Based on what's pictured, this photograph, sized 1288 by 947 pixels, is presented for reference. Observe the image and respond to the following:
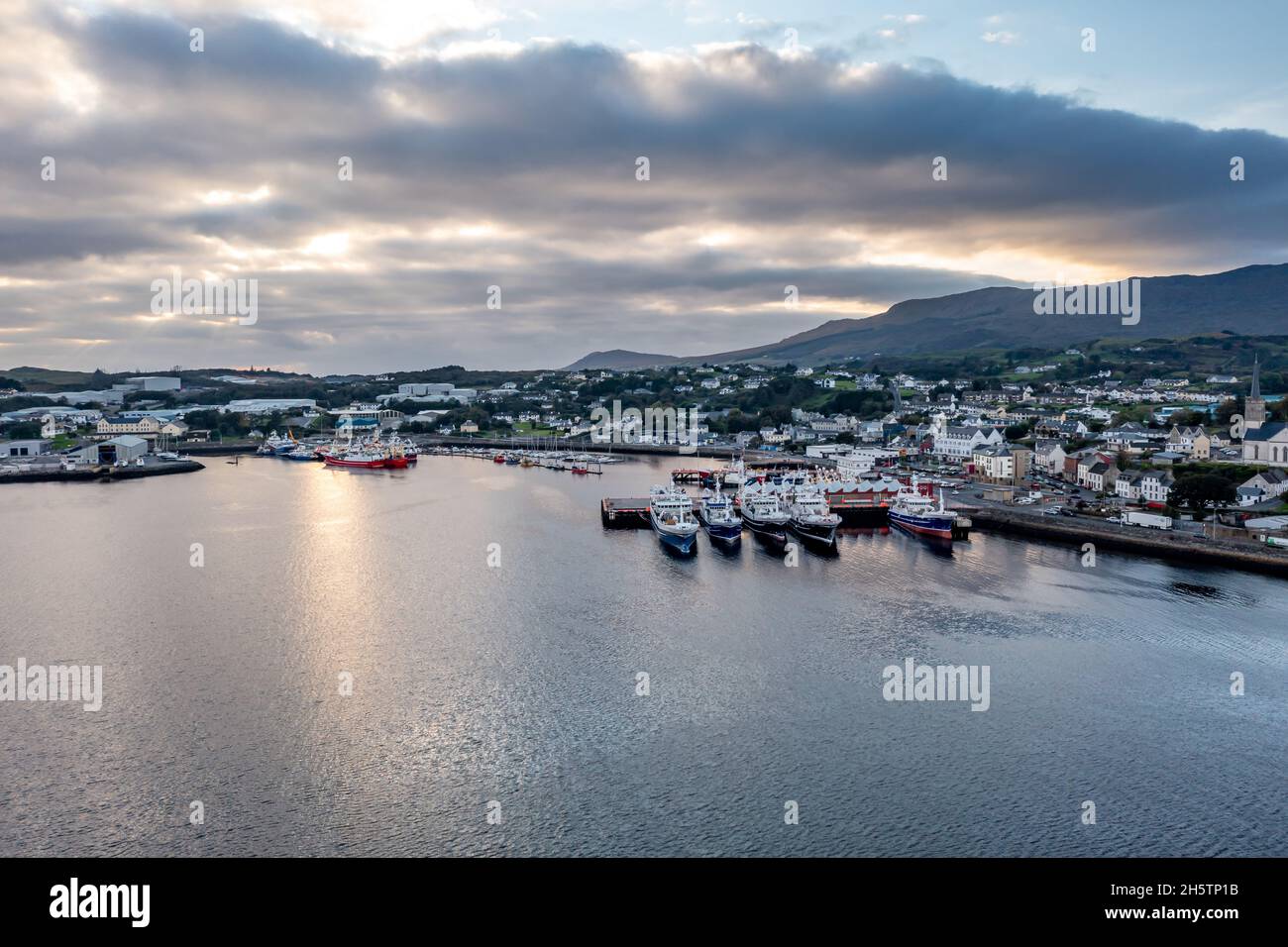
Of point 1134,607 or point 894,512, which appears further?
point 894,512

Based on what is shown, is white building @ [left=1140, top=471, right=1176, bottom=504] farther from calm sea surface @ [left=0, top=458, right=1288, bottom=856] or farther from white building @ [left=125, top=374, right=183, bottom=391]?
white building @ [left=125, top=374, right=183, bottom=391]

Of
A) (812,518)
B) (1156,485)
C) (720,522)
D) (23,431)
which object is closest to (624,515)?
(720,522)

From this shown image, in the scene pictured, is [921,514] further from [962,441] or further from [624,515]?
[962,441]

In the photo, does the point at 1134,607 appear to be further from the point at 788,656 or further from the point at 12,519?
the point at 12,519

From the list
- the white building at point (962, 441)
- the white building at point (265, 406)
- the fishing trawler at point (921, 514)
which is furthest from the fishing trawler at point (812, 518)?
the white building at point (265, 406)

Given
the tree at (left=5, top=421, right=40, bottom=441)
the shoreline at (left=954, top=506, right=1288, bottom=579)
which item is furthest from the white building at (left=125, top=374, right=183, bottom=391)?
the shoreline at (left=954, top=506, right=1288, bottom=579)
